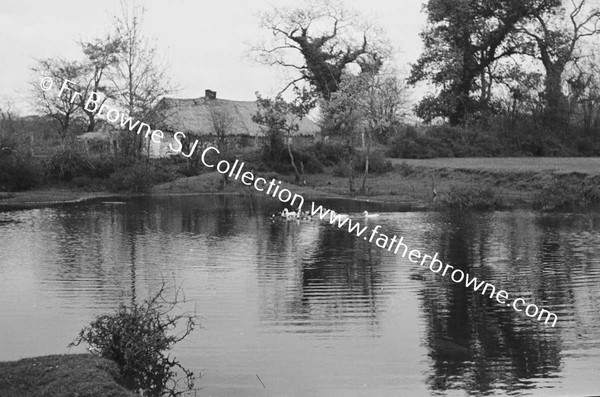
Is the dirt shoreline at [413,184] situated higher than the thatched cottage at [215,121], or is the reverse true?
the thatched cottage at [215,121]

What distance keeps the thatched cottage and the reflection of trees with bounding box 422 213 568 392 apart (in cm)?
3469

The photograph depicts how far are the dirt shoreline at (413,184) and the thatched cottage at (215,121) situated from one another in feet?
38.6

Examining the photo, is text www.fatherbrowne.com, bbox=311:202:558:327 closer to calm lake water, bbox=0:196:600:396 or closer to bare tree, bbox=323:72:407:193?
calm lake water, bbox=0:196:600:396

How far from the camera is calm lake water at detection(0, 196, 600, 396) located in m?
8.57

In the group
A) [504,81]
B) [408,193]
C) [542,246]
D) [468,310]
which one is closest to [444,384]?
[468,310]

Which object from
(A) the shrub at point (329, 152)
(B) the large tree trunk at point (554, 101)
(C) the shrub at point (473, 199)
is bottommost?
(C) the shrub at point (473, 199)

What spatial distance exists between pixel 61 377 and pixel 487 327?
5997mm

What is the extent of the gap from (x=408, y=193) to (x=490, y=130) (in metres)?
17.4

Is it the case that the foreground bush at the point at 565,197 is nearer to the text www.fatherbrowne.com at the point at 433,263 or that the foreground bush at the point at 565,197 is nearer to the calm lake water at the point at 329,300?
the calm lake water at the point at 329,300

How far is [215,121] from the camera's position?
1962 inches

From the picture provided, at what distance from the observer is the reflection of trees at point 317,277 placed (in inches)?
448

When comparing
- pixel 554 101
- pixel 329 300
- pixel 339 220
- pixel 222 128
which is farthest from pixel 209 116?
pixel 329 300

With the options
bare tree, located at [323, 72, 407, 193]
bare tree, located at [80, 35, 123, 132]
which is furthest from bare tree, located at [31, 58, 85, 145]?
bare tree, located at [323, 72, 407, 193]

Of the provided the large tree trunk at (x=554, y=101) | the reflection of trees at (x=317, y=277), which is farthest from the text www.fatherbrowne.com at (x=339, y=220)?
the large tree trunk at (x=554, y=101)
